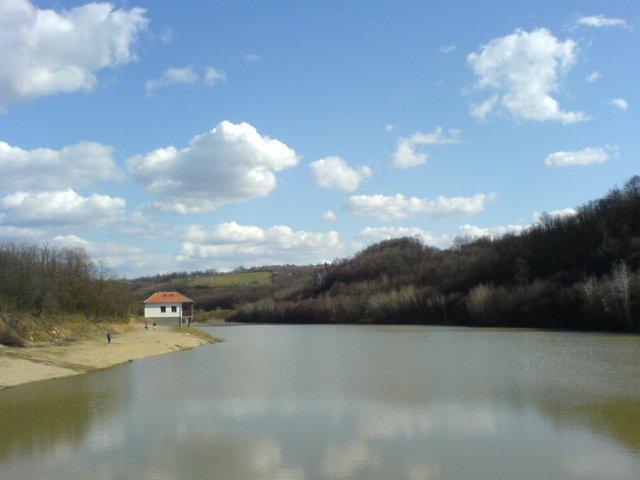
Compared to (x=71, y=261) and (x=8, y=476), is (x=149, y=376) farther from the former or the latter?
(x=71, y=261)

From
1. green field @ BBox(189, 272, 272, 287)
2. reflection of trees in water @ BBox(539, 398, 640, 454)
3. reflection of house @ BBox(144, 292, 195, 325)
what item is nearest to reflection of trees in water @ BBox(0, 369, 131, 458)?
reflection of trees in water @ BBox(539, 398, 640, 454)

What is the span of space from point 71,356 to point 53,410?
13.4 m

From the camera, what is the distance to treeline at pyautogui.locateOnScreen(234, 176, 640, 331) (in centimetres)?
→ 5759

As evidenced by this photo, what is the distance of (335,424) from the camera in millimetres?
13641

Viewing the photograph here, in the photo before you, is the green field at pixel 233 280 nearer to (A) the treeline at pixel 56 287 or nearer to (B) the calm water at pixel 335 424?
(A) the treeline at pixel 56 287

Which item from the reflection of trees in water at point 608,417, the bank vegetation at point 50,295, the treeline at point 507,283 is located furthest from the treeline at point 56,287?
the treeline at point 507,283

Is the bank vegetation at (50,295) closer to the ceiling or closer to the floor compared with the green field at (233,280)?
closer to the floor

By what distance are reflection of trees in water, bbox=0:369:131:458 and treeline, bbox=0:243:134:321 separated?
1408 cm

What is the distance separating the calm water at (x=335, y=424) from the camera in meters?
10.1

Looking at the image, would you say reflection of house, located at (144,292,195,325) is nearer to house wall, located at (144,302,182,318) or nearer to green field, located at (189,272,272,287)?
house wall, located at (144,302,182,318)

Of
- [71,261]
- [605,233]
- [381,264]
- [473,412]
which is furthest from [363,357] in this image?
[381,264]

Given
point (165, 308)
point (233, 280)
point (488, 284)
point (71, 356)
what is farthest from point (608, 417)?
point (233, 280)

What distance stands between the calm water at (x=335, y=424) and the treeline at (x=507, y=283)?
34.7m

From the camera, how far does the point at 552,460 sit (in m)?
10.3
